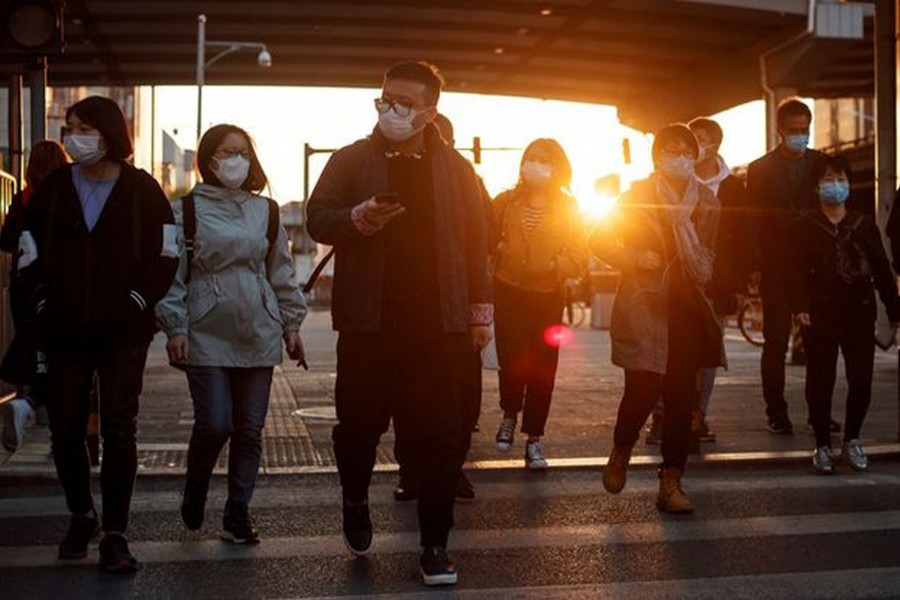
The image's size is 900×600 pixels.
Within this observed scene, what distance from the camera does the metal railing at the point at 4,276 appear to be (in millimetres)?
9375

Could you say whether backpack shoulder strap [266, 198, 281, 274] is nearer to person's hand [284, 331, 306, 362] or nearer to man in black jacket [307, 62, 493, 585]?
person's hand [284, 331, 306, 362]

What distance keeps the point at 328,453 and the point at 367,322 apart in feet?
11.3

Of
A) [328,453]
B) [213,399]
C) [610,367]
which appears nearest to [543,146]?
[328,453]

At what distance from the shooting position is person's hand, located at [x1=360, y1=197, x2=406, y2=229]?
466 cm

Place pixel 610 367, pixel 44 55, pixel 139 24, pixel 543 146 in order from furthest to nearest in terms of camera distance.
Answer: pixel 139 24, pixel 610 367, pixel 44 55, pixel 543 146

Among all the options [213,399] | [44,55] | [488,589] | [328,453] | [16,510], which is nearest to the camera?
[488,589]

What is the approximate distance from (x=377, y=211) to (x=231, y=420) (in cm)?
139

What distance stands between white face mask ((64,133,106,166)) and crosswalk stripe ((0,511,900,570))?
160 cm

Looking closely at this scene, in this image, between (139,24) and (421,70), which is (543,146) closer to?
(421,70)

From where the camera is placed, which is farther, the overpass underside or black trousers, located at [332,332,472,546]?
the overpass underside

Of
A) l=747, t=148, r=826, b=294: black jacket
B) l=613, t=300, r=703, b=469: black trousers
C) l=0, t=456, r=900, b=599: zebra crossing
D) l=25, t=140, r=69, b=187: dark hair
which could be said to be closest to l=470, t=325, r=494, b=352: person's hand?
l=0, t=456, r=900, b=599: zebra crossing

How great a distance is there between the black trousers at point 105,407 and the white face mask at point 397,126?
1.28 metres

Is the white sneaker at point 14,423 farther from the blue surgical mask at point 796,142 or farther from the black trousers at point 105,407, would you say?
the blue surgical mask at point 796,142

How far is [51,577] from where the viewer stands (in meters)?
4.98
